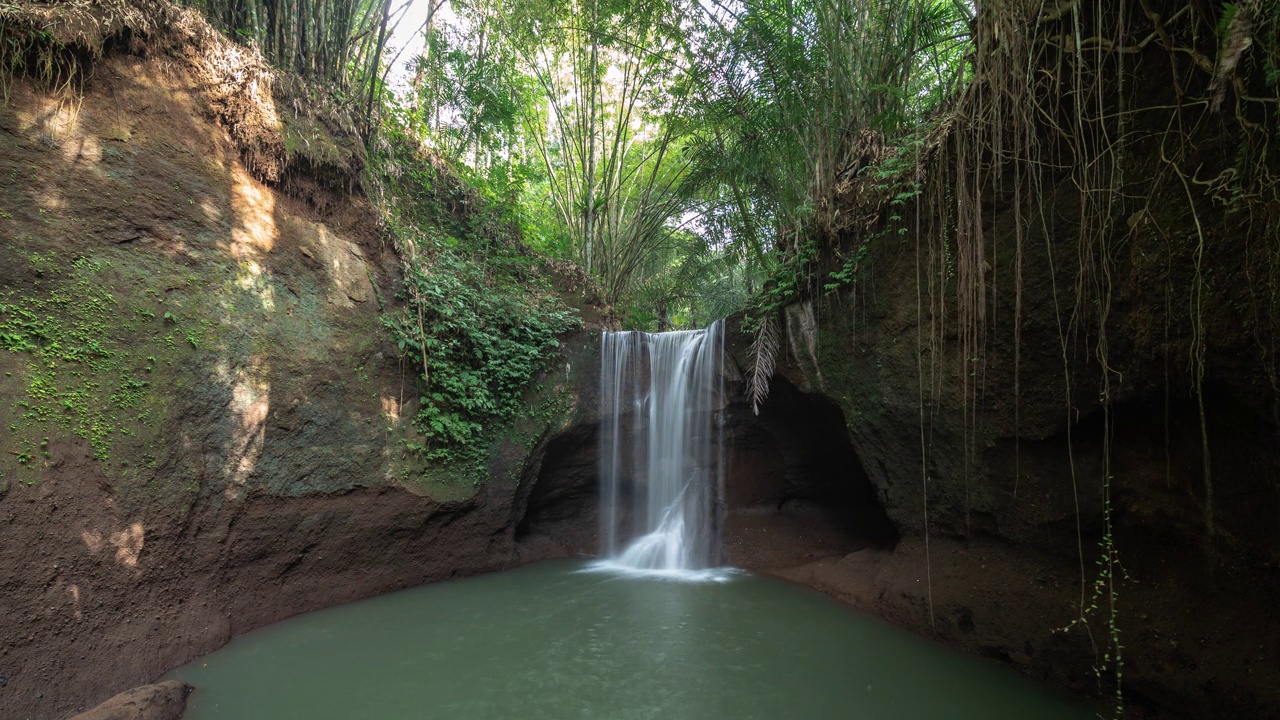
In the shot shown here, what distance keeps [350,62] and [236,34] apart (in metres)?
2.18

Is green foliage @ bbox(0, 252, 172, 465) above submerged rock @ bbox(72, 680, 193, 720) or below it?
above

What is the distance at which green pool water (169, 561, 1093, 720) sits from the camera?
11.7ft

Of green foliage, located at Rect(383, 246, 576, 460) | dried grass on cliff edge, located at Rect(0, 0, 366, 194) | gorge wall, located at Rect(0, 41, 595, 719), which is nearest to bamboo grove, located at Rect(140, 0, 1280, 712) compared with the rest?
dried grass on cliff edge, located at Rect(0, 0, 366, 194)

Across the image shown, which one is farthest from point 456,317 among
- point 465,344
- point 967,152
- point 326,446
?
A: point 967,152

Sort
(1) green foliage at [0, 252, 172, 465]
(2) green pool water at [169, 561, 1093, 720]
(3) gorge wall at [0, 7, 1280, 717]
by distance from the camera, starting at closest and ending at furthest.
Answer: (3) gorge wall at [0, 7, 1280, 717], (2) green pool water at [169, 561, 1093, 720], (1) green foliage at [0, 252, 172, 465]

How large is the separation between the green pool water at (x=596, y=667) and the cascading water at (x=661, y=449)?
1.79 m

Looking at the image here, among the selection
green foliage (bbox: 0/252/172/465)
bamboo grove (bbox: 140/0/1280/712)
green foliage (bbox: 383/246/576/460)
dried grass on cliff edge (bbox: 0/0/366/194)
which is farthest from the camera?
green foliage (bbox: 383/246/576/460)

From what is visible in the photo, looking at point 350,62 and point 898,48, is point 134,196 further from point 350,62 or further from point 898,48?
point 898,48

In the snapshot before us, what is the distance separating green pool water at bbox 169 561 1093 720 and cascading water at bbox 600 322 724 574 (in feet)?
5.87

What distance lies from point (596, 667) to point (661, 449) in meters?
3.76

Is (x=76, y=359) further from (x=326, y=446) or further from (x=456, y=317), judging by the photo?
(x=456, y=317)

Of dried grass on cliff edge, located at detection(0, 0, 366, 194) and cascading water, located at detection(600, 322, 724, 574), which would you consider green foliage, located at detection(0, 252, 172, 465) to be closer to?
dried grass on cliff edge, located at detection(0, 0, 366, 194)

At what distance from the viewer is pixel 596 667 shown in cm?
411

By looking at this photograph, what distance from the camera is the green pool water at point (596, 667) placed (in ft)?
11.7
